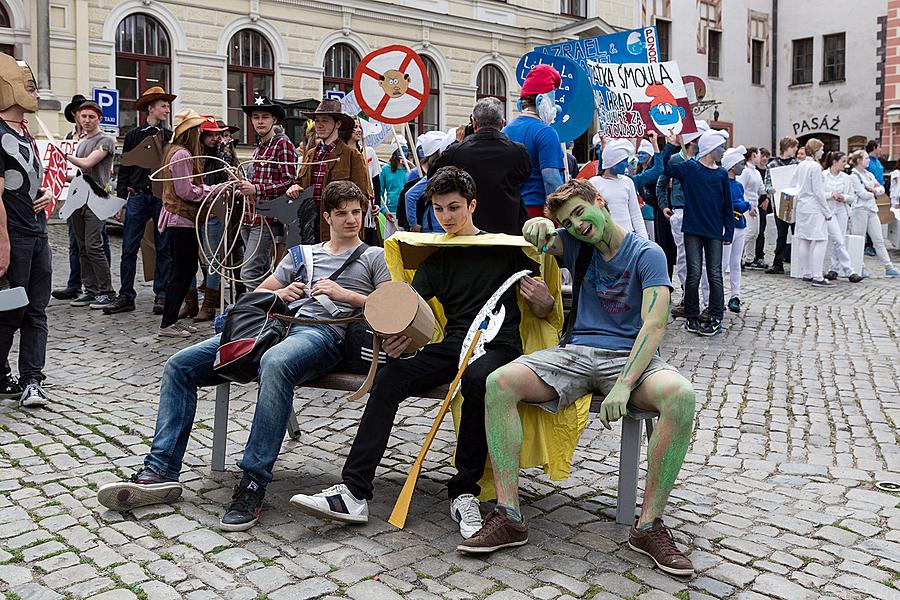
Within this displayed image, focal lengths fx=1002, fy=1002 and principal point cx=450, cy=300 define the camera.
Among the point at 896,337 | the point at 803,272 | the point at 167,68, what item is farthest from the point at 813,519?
the point at 167,68

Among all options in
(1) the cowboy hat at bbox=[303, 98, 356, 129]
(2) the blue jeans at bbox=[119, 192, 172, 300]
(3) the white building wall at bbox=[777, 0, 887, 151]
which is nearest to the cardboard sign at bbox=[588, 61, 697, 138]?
(1) the cowboy hat at bbox=[303, 98, 356, 129]

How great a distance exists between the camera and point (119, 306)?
31.4ft

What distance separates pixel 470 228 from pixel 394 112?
3646mm

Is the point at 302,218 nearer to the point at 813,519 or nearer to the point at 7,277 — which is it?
the point at 7,277

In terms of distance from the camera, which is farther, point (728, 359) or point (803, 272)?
point (803, 272)

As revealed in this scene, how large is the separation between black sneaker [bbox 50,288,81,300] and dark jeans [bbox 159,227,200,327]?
2384 mm

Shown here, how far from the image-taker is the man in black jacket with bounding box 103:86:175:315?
926 centimetres

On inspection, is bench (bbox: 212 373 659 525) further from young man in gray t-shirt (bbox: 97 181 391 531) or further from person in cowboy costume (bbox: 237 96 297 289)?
person in cowboy costume (bbox: 237 96 297 289)

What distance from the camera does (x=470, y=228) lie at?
461cm

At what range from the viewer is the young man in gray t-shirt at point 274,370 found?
4.22 m

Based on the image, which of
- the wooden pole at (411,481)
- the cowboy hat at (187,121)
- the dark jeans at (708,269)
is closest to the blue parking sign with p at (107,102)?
the cowboy hat at (187,121)

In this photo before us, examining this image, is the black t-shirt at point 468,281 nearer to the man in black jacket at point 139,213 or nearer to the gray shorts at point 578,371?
the gray shorts at point 578,371

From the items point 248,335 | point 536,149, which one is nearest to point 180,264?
point 536,149

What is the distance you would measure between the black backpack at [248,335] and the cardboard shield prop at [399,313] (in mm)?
598
